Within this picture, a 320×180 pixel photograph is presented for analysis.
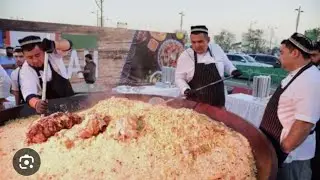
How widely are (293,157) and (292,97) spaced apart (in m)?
0.29

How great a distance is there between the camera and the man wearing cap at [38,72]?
3.27 ft

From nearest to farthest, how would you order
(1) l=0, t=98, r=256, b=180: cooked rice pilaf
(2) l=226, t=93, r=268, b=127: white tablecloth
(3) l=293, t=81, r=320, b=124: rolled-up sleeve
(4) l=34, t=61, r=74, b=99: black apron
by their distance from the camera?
(1) l=0, t=98, r=256, b=180: cooked rice pilaf < (3) l=293, t=81, r=320, b=124: rolled-up sleeve < (4) l=34, t=61, r=74, b=99: black apron < (2) l=226, t=93, r=268, b=127: white tablecloth

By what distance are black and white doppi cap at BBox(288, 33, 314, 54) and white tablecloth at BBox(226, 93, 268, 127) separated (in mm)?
905

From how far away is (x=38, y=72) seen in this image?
104 centimetres

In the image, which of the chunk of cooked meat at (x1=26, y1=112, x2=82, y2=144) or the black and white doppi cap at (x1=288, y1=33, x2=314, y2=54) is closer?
the chunk of cooked meat at (x1=26, y1=112, x2=82, y2=144)

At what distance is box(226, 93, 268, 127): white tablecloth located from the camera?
191 cm

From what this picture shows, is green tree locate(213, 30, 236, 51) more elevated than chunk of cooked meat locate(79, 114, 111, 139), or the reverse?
green tree locate(213, 30, 236, 51)

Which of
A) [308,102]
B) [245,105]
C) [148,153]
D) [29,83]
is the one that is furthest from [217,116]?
[245,105]

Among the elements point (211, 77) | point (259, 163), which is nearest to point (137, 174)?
point (259, 163)

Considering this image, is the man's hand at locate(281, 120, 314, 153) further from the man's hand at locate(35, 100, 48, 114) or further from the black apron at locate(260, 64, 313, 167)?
A: the man's hand at locate(35, 100, 48, 114)

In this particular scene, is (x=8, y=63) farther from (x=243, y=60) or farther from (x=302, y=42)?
(x=302, y=42)

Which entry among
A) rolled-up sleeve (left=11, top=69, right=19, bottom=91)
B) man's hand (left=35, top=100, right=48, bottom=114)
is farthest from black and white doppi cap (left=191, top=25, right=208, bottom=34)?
rolled-up sleeve (left=11, top=69, right=19, bottom=91)

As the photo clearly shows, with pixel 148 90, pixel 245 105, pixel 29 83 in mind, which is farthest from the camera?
pixel 245 105

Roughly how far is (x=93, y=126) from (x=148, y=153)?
183mm
